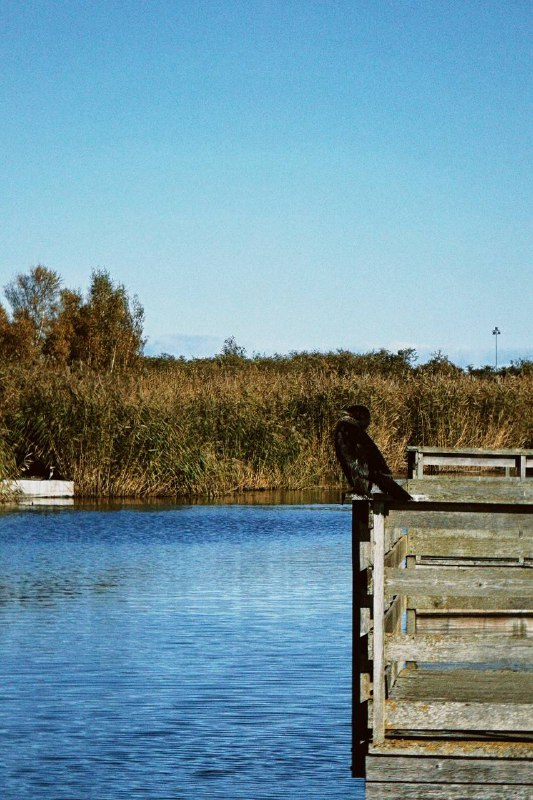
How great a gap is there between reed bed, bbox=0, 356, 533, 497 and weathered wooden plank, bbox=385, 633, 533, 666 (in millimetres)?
23840

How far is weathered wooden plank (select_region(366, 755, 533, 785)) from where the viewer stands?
651cm

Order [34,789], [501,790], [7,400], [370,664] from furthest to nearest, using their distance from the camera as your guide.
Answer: [7,400]
[34,789]
[370,664]
[501,790]

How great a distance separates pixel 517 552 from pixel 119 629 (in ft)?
29.1

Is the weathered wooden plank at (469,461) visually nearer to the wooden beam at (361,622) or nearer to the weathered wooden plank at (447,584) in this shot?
the wooden beam at (361,622)

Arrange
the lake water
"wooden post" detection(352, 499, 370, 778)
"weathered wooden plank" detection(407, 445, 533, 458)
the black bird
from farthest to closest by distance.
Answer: "weathered wooden plank" detection(407, 445, 533, 458) → the lake water → the black bird → "wooden post" detection(352, 499, 370, 778)

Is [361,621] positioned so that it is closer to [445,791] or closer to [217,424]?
[445,791]

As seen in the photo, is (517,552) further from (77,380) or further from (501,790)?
(77,380)

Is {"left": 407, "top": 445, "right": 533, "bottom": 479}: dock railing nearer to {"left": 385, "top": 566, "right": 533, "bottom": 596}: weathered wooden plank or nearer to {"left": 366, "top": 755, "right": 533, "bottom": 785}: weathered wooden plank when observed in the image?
{"left": 385, "top": 566, "right": 533, "bottom": 596}: weathered wooden plank

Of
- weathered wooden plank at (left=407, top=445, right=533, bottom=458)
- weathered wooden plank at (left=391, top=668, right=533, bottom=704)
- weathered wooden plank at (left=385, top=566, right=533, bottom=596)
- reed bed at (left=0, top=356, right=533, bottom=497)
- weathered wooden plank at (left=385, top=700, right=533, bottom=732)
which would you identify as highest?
reed bed at (left=0, top=356, right=533, bottom=497)

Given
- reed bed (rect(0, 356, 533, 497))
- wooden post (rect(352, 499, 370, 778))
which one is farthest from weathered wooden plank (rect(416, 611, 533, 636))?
reed bed (rect(0, 356, 533, 497))

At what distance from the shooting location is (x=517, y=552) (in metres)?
7.41

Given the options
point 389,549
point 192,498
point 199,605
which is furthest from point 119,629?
point 192,498

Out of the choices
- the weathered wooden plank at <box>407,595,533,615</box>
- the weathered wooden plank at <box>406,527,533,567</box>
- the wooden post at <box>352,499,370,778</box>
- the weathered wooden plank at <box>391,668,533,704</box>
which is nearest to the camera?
the wooden post at <box>352,499,370,778</box>

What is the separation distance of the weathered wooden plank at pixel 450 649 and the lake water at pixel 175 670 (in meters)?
2.72
